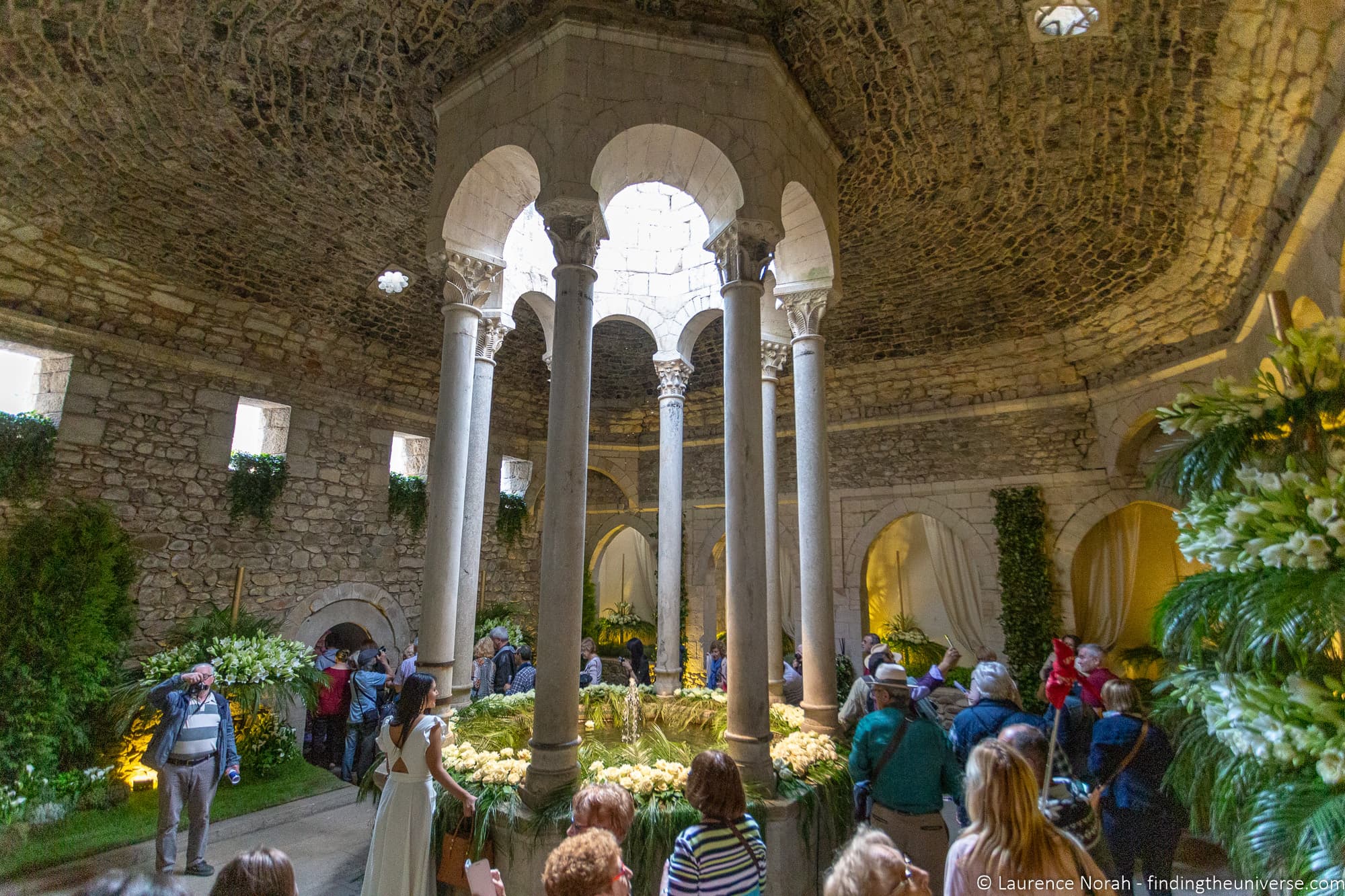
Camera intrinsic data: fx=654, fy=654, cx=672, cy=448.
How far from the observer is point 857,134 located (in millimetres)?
5664

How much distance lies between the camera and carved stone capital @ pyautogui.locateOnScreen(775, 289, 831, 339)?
18.9ft

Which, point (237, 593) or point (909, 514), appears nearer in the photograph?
point (237, 593)

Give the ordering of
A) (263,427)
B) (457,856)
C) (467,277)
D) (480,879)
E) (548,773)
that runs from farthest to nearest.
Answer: (263,427) → (467,277) → (548,773) → (457,856) → (480,879)

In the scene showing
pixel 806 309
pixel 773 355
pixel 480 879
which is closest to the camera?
pixel 480 879

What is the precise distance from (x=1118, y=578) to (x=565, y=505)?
31.5ft

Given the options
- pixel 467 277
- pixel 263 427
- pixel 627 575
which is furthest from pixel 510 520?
pixel 467 277

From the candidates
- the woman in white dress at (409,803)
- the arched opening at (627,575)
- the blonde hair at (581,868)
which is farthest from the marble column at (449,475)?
the arched opening at (627,575)

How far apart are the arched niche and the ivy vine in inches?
17.4

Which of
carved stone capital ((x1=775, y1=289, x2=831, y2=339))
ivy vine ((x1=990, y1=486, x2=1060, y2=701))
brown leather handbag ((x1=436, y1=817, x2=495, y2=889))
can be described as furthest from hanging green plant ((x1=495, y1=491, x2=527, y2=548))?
brown leather handbag ((x1=436, y1=817, x2=495, y2=889))

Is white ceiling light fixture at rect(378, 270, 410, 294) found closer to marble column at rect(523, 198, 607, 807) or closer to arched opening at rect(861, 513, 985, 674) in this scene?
marble column at rect(523, 198, 607, 807)

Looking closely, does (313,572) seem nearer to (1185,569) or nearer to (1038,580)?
(1038,580)

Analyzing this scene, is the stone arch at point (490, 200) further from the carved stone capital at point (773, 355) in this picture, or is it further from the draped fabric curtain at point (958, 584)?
the draped fabric curtain at point (958, 584)

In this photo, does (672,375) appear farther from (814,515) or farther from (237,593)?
(237,593)

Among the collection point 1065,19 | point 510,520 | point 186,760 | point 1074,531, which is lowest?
point 186,760
